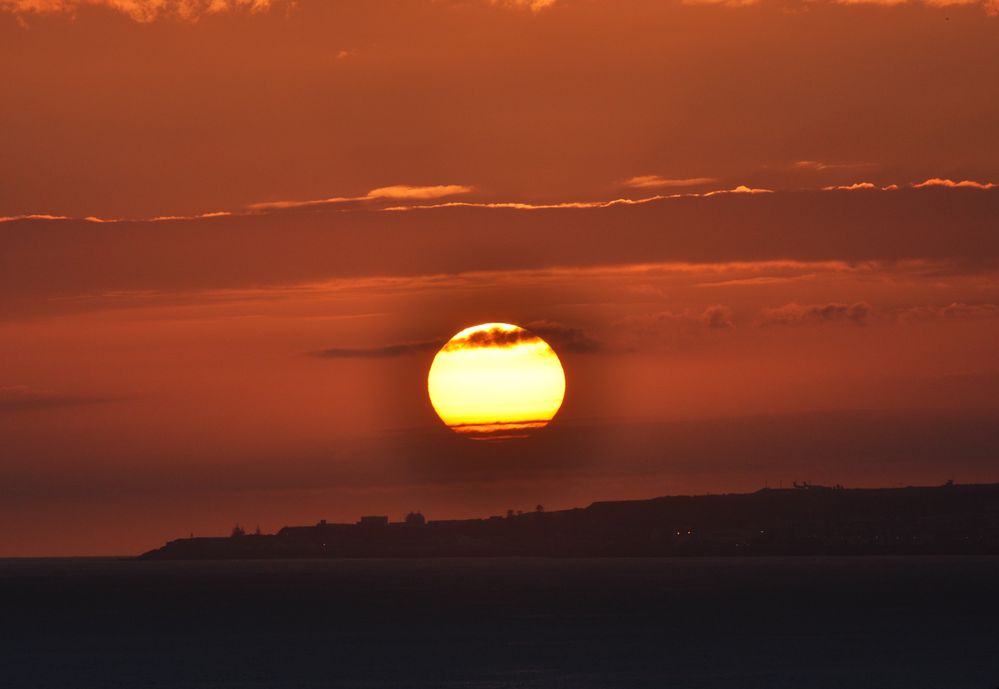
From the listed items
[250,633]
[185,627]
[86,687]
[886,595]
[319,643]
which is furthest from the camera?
[886,595]

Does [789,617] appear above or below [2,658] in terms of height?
above

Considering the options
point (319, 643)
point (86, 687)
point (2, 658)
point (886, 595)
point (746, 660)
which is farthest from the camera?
point (886, 595)

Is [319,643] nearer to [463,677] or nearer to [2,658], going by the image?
[2,658]

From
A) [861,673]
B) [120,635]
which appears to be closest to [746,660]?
[861,673]

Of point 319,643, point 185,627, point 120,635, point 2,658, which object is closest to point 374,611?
point 185,627

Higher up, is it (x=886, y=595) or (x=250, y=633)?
(x=886, y=595)

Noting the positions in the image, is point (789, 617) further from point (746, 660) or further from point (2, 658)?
point (2, 658)

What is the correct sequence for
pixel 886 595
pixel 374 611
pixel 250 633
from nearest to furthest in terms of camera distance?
pixel 250 633, pixel 374 611, pixel 886 595

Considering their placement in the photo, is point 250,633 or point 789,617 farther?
point 789,617

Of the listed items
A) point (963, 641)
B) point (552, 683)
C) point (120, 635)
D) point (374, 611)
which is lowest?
point (552, 683)
